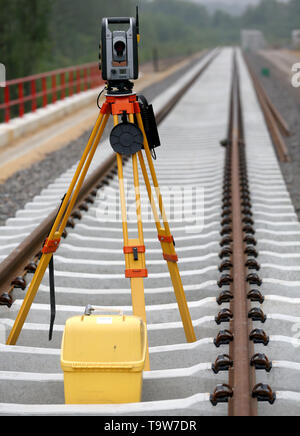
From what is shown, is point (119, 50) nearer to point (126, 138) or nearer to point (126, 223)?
point (126, 138)

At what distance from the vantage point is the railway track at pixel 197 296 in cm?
297

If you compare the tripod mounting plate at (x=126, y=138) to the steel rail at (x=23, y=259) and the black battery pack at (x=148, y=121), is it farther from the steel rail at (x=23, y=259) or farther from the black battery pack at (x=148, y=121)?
the steel rail at (x=23, y=259)

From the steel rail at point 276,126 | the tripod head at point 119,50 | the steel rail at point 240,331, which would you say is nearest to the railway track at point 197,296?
the steel rail at point 240,331

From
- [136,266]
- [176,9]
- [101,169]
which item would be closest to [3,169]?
[101,169]

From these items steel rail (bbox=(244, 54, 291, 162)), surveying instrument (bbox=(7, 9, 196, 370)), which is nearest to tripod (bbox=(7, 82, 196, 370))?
surveying instrument (bbox=(7, 9, 196, 370))

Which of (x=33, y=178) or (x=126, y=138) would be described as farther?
(x=33, y=178)

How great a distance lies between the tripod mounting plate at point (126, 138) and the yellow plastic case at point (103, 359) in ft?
2.87

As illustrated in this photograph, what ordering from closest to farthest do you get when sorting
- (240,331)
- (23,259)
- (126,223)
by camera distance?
(126,223)
(240,331)
(23,259)

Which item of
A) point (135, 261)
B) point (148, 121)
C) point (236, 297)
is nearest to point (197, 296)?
point (236, 297)

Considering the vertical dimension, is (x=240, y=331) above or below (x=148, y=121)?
below

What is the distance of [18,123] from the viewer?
1227 centimetres

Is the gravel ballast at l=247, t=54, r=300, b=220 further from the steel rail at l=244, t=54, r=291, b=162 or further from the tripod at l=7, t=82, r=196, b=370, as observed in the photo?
the tripod at l=7, t=82, r=196, b=370

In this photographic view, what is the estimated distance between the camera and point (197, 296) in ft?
13.8

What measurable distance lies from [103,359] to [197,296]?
4.69ft
